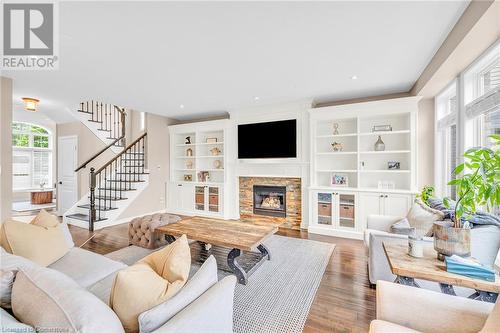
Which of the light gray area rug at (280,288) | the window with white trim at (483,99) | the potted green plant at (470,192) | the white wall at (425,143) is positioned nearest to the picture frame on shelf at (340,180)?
the white wall at (425,143)

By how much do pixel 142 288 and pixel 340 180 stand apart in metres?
4.20

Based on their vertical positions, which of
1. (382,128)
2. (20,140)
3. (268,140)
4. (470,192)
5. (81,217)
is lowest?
(81,217)

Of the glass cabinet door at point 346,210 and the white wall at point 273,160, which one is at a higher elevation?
the white wall at point 273,160

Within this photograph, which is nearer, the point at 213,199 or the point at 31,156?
the point at 213,199

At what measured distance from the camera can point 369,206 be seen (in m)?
4.01

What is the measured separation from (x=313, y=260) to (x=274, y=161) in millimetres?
2311

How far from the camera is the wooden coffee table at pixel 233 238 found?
2518 mm

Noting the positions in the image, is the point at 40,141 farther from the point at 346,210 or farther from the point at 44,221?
the point at 346,210

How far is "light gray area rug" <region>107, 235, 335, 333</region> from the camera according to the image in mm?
1897

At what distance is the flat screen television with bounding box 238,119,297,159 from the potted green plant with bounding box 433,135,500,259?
3.22 m

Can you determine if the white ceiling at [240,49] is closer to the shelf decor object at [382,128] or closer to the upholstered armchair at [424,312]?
the shelf decor object at [382,128]

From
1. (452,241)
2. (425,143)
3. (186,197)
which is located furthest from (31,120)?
(425,143)

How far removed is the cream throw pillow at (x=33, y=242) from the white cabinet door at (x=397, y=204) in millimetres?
4457

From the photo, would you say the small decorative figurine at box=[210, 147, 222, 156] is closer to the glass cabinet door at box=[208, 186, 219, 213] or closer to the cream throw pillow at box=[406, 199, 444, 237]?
the glass cabinet door at box=[208, 186, 219, 213]
